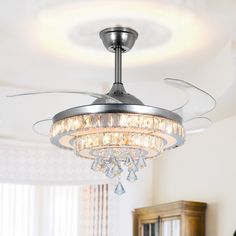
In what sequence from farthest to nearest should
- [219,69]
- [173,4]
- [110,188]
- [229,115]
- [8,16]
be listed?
[110,188], [229,115], [219,69], [8,16], [173,4]

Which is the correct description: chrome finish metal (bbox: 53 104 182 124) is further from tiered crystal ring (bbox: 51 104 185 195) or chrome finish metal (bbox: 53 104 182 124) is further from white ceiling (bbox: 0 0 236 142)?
white ceiling (bbox: 0 0 236 142)

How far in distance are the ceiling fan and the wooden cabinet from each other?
1.76 meters

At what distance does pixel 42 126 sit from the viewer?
3697 millimetres

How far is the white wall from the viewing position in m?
5.01

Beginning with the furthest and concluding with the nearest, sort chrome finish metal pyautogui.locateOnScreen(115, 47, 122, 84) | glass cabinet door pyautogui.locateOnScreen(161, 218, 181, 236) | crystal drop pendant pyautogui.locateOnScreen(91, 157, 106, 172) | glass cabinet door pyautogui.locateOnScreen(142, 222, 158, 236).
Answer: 1. glass cabinet door pyautogui.locateOnScreen(142, 222, 158, 236)
2. glass cabinet door pyautogui.locateOnScreen(161, 218, 181, 236)
3. chrome finish metal pyautogui.locateOnScreen(115, 47, 122, 84)
4. crystal drop pendant pyautogui.locateOnScreen(91, 157, 106, 172)

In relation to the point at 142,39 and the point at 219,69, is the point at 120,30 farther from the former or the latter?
the point at 219,69

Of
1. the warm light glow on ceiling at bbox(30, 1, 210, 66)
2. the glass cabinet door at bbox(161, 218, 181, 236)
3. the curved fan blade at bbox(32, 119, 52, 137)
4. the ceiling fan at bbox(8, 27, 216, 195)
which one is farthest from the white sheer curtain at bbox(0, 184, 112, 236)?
the ceiling fan at bbox(8, 27, 216, 195)

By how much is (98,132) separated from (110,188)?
10.2 ft

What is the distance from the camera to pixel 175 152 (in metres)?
5.89

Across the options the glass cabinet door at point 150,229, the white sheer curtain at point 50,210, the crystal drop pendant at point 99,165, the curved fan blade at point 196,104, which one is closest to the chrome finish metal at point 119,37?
the curved fan blade at point 196,104

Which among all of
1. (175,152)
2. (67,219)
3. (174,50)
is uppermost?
(174,50)

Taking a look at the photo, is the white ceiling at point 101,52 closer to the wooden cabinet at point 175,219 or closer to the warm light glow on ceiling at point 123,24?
the warm light glow on ceiling at point 123,24

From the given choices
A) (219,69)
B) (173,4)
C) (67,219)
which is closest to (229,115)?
(219,69)

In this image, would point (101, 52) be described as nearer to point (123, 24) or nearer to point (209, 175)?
point (123, 24)
